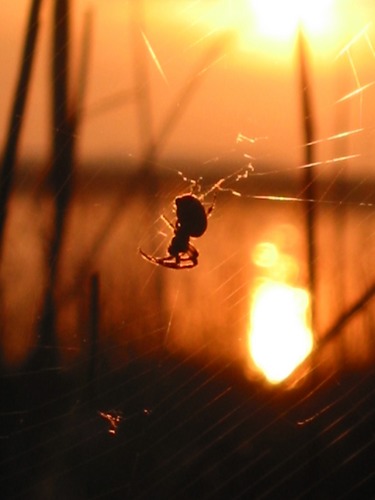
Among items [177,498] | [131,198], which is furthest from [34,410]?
[131,198]

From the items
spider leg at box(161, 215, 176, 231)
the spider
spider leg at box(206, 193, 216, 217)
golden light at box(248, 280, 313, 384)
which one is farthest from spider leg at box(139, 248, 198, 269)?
golden light at box(248, 280, 313, 384)

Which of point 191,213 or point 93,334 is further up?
point 191,213

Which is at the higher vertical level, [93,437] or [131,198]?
[131,198]

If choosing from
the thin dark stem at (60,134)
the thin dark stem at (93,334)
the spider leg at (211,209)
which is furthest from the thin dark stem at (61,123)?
the spider leg at (211,209)

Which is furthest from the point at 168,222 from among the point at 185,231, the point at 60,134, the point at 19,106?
the point at 19,106

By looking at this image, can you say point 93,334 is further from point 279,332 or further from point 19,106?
point 19,106

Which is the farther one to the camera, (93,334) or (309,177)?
(309,177)

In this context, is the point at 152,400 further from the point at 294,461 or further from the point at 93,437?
the point at 294,461
